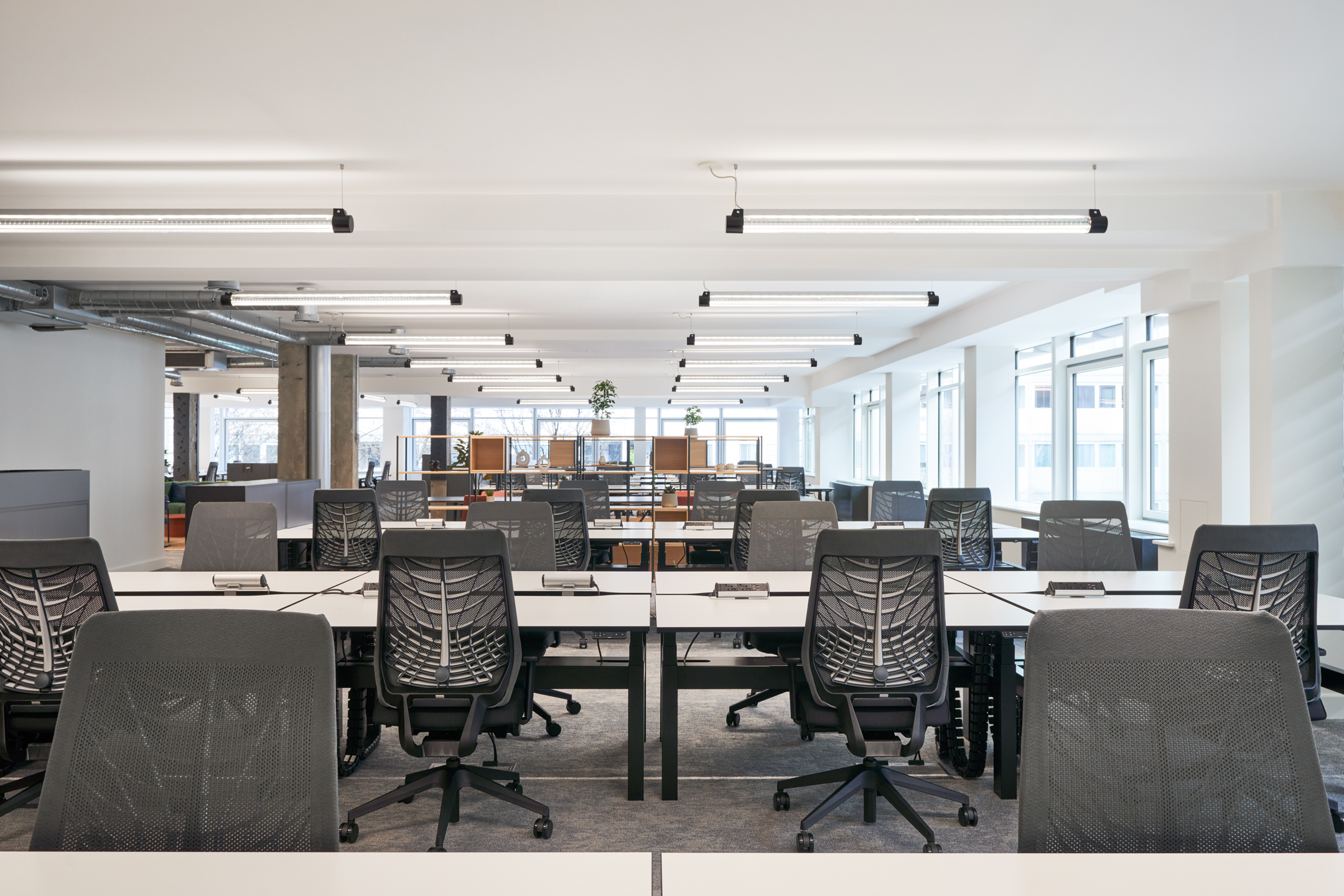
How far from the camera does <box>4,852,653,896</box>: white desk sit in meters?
1.08

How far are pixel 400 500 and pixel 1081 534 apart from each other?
5.16 metres

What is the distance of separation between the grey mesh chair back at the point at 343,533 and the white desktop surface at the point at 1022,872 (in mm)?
4675

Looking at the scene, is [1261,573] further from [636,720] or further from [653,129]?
[653,129]

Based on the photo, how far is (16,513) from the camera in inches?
270

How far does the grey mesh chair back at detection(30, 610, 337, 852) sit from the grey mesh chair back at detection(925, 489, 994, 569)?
475cm

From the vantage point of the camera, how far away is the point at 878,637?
2.74 metres

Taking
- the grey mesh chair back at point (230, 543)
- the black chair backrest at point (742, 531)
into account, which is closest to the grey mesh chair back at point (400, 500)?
the grey mesh chair back at point (230, 543)

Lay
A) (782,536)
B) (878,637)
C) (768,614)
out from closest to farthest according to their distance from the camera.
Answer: (878,637), (768,614), (782,536)

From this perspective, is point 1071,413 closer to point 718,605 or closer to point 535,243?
point 535,243

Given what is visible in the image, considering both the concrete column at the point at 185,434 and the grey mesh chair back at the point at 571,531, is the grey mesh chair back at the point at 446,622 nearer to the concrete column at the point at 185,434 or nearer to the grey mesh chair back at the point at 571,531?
the grey mesh chair back at the point at 571,531

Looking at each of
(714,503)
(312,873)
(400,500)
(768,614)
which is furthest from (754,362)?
(312,873)

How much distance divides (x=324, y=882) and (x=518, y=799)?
191 centimetres

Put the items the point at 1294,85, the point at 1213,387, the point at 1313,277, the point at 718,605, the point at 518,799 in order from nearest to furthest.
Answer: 1. the point at 518,799
2. the point at 718,605
3. the point at 1294,85
4. the point at 1313,277
5. the point at 1213,387

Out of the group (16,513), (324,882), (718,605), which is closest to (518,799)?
(718,605)
